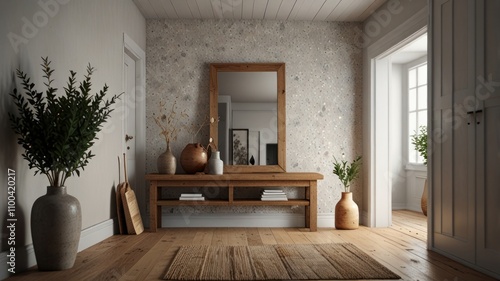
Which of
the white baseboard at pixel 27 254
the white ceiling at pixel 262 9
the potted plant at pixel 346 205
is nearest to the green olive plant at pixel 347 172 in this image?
the potted plant at pixel 346 205

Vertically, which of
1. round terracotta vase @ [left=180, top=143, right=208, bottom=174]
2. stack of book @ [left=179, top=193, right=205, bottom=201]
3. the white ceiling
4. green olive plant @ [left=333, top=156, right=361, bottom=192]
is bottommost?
stack of book @ [left=179, top=193, right=205, bottom=201]

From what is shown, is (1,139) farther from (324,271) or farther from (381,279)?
(381,279)

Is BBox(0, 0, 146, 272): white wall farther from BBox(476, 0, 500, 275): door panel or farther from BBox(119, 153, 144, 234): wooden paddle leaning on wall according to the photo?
BBox(476, 0, 500, 275): door panel

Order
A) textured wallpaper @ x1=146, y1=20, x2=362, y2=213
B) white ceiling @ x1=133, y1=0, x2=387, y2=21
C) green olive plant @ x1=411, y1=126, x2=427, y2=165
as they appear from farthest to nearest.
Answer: green olive plant @ x1=411, y1=126, x2=427, y2=165, textured wallpaper @ x1=146, y1=20, x2=362, y2=213, white ceiling @ x1=133, y1=0, x2=387, y2=21

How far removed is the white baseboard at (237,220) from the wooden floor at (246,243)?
0.21 m

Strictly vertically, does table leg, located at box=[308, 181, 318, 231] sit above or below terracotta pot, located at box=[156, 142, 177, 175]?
below

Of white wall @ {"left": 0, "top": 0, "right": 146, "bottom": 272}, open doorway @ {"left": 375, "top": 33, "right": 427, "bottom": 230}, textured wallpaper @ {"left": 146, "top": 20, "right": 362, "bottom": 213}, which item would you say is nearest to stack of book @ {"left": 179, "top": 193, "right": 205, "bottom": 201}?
textured wallpaper @ {"left": 146, "top": 20, "right": 362, "bottom": 213}

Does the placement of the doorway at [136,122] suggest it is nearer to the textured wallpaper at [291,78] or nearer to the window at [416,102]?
the textured wallpaper at [291,78]

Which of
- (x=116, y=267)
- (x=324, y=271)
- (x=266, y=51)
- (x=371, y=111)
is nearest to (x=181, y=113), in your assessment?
(x=266, y=51)

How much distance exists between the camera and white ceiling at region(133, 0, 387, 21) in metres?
5.07

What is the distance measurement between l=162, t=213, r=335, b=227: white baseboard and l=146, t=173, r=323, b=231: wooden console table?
42 centimetres

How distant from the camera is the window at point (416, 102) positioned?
711 cm

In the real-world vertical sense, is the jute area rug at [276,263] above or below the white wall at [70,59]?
below

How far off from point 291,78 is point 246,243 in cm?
225
